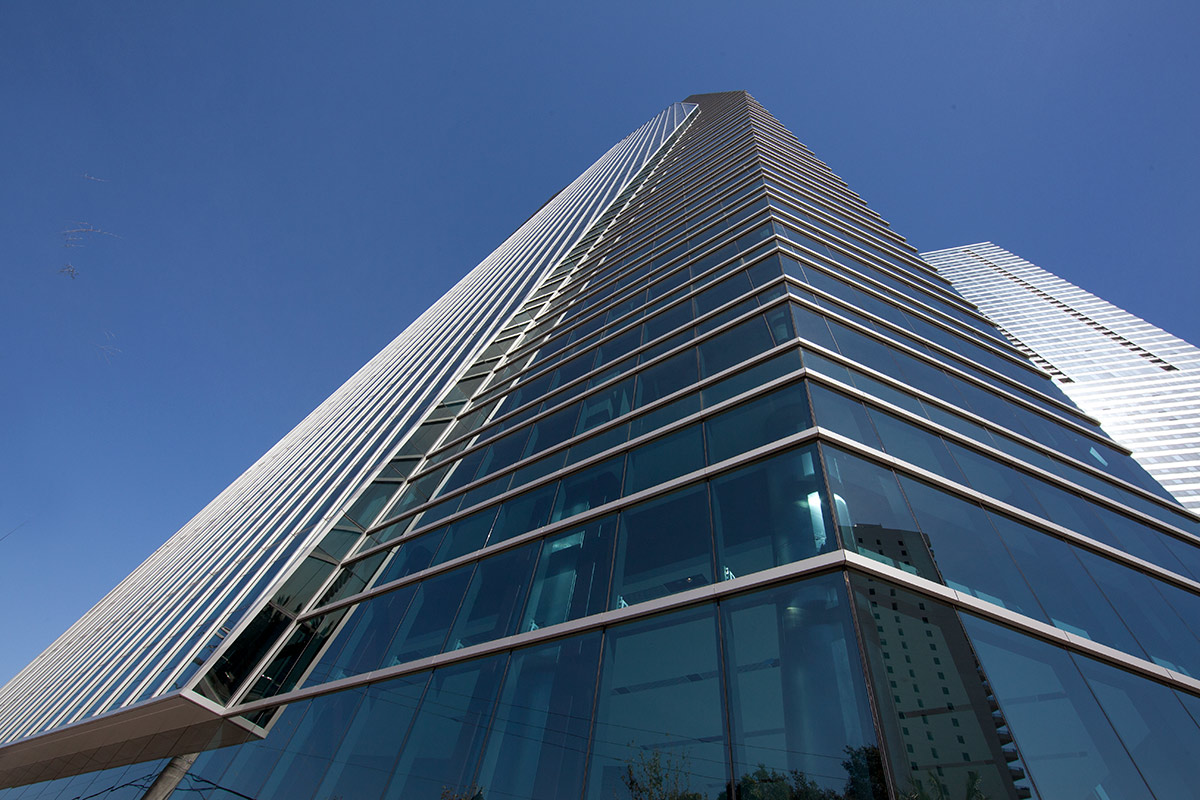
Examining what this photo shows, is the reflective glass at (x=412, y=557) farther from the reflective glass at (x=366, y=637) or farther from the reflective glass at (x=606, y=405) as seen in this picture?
the reflective glass at (x=606, y=405)

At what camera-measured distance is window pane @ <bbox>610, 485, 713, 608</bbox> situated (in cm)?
768

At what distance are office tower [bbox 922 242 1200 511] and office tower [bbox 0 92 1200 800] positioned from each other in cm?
5496

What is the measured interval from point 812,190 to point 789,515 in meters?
22.0

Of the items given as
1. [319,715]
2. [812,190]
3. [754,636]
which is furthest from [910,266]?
[319,715]

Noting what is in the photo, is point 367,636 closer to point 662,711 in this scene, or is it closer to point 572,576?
point 572,576

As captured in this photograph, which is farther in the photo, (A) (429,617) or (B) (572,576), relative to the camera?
(A) (429,617)

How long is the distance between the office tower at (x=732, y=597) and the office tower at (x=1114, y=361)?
54955mm

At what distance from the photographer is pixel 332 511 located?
1631 centimetres

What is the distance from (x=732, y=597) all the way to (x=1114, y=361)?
288 ft

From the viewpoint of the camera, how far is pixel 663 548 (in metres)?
8.34

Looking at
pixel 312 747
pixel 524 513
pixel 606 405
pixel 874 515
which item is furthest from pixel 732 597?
pixel 312 747

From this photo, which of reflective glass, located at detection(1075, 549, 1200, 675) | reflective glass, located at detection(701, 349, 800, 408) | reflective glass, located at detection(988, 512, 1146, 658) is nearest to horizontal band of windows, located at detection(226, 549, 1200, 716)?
reflective glass, located at detection(988, 512, 1146, 658)

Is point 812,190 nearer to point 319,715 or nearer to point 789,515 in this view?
point 789,515

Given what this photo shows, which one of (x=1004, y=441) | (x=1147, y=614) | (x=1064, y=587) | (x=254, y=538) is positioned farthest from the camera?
(x=254, y=538)
